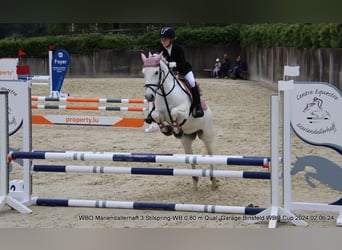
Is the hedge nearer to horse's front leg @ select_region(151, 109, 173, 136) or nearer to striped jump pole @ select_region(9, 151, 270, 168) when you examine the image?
horse's front leg @ select_region(151, 109, 173, 136)

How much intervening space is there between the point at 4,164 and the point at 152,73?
146cm

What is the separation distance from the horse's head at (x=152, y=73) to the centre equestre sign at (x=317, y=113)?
119 centimetres

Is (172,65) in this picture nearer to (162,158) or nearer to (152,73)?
(152,73)

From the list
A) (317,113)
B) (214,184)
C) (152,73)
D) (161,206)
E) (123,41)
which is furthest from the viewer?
(123,41)

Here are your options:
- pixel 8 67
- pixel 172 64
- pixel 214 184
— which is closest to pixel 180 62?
pixel 172 64

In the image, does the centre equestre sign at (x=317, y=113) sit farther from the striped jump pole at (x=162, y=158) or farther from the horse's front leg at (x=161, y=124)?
the horse's front leg at (x=161, y=124)

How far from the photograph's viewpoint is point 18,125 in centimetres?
477


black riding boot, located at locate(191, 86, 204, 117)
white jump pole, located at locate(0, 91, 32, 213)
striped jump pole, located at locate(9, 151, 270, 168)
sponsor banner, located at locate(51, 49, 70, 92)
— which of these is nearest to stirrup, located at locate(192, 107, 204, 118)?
black riding boot, located at locate(191, 86, 204, 117)

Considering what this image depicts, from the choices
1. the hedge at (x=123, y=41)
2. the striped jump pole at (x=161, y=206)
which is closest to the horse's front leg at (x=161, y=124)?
the striped jump pole at (x=161, y=206)

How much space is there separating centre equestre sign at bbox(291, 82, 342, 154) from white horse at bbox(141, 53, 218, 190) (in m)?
1.14

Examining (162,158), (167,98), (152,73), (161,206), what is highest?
(152,73)

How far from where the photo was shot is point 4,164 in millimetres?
4484

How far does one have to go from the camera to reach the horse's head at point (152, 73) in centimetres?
461

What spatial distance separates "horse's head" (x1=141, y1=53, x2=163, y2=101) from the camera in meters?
4.61
